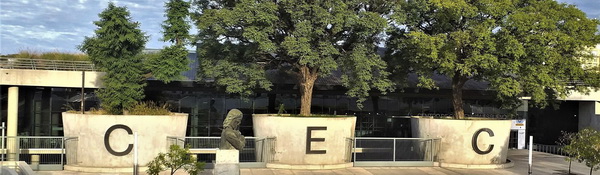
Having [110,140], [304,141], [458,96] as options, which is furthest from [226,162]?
[458,96]

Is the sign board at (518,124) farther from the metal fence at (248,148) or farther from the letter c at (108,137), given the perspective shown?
the letter c at (108,137)

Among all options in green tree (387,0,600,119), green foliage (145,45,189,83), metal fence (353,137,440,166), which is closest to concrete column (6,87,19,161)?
green foliage (145,45,189,83)

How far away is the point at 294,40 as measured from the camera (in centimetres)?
1975

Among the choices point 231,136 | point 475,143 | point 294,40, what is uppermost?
point 294,40

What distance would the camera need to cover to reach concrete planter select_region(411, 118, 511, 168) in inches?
861

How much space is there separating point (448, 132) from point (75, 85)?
1888 centimetres

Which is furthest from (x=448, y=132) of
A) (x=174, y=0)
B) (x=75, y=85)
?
(x=75, y=85)

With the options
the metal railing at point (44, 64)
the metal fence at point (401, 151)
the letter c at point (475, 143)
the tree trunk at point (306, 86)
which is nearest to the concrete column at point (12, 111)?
the metal railing at point (44, 64)

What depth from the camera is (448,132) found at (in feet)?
72.4

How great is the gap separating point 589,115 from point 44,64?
35922 millimetres

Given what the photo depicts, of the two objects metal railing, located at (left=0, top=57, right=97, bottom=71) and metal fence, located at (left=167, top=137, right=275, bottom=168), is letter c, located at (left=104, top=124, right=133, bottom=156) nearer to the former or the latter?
metal fence, located at (left=167, top=137, right=275, bottom=168)

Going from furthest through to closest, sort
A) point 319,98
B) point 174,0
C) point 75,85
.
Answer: point 319,98, point 75,85, point 174,0

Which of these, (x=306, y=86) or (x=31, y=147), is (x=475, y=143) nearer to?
(x=306, y=86)

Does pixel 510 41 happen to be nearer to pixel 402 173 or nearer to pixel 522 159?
pixel 402 173
